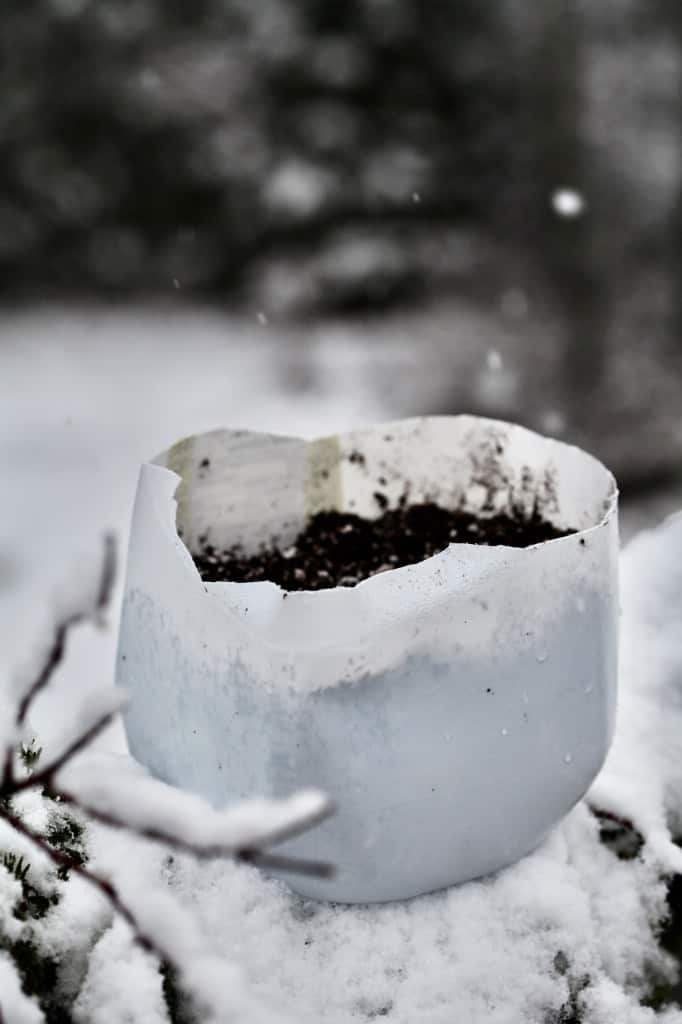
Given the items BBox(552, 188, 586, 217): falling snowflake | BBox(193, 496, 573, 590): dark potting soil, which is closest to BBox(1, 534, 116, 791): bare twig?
BBox(193, 496, 573, 590): dark potting soil

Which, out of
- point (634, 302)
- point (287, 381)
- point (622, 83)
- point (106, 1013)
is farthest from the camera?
point (634, 302)

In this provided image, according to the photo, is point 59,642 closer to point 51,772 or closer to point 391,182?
point 51,772

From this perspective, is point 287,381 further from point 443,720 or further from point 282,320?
point 443,720

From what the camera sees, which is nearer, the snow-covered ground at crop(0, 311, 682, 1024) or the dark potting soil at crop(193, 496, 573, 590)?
the snow-covered ground at crop(0, 311, 682, 1024)

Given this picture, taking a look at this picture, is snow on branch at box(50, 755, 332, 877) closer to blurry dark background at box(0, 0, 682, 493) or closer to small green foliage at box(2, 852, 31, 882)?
small green foliage at box(2, 852, 31, 882)

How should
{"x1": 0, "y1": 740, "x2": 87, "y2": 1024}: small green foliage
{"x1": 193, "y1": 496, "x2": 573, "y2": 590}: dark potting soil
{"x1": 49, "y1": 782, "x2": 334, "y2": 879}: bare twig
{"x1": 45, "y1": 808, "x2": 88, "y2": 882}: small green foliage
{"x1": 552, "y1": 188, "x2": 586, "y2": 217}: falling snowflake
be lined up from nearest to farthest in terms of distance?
{"x1": 49, "y1": 782, "x2": 334, "y2": 879}: bare twig < {"x1": 0, "y1": 740, "x2": 87, "y2": 1024}: small green foliage < {"x1": 45, "y1": 808, "x2": 88, "y2": 882}: small green foliage < {"x1": 193, "y1": 496, "x2": 573, "y2": 590}: dark potting soil < {"x1": 552, "y1": 188, "x2": 586, "y2": 217}: falling snowflake

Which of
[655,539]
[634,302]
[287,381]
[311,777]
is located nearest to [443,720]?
[311,777]

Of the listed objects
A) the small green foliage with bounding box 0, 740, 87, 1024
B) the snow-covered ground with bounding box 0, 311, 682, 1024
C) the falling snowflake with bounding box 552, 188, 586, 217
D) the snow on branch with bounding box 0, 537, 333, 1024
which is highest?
the snow on branch with bounding box 0, 537, 333, 1024

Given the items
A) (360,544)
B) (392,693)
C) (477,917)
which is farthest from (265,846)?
(360,544)
